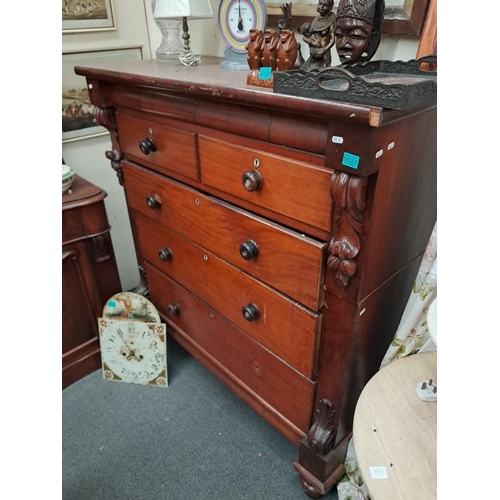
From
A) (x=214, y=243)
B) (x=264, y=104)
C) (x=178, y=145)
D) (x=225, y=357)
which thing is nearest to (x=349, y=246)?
(x=264, y=104)

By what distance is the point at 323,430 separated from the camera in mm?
1075

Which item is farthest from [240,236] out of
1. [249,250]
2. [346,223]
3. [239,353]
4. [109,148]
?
[109,148]

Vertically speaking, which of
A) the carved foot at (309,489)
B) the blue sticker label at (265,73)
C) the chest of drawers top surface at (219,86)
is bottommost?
the carved foot at (309,489)

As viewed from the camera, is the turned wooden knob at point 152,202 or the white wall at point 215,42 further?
the turned wooden knob at point 152,202

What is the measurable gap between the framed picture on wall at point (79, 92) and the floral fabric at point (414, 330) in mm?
1464

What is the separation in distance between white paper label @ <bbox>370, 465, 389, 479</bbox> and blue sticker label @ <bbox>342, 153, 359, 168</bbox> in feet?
1.83

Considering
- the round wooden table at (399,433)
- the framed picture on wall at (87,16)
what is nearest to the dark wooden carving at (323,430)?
the round wooden table at (399,433)

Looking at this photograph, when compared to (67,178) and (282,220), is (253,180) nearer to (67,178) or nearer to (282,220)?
(282,220)

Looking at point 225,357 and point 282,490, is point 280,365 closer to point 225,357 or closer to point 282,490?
point 225,357

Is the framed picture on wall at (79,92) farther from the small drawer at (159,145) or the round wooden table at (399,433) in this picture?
the round wooden table at (399,433)

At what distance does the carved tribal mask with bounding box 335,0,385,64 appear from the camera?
2.43 ft

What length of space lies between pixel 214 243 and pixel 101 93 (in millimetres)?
607

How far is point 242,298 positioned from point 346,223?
44cm

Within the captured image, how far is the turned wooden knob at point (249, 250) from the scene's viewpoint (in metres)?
0.99
